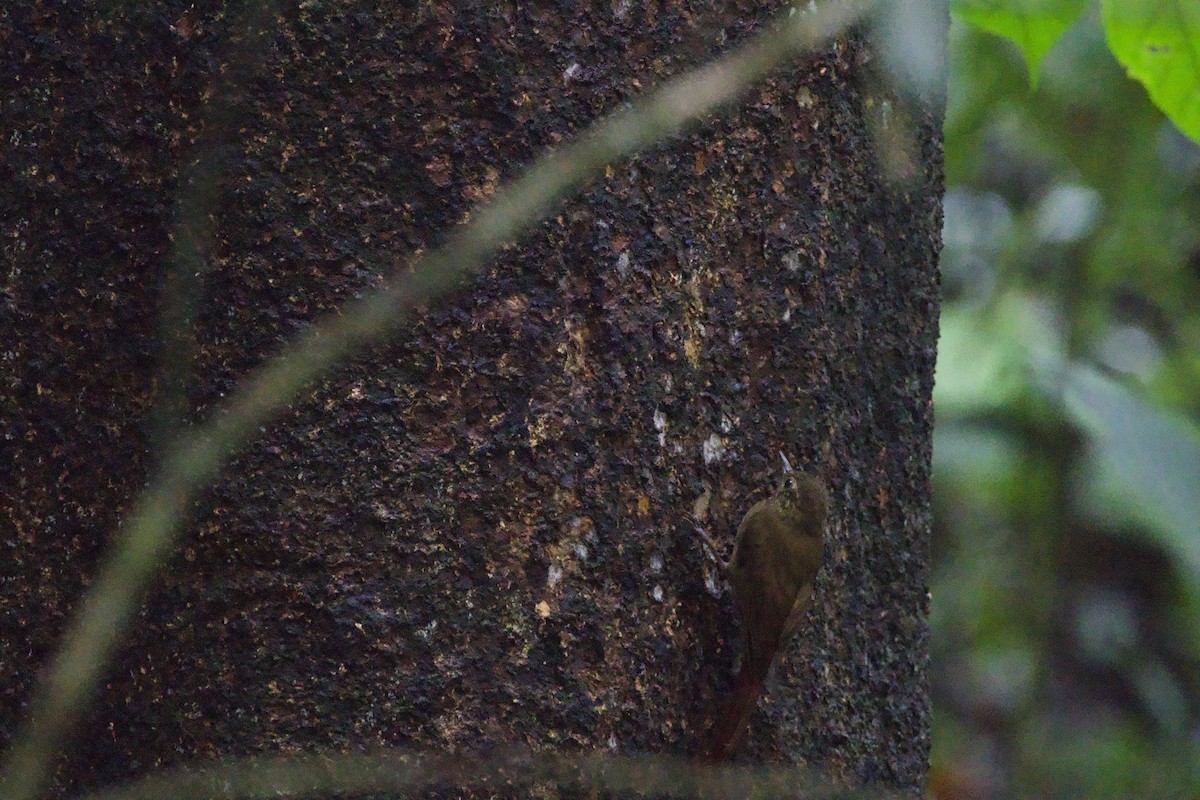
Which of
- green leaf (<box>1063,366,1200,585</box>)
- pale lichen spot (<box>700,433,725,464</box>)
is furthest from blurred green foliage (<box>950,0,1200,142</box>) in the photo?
green leaf (<box>1063,366,1200,585</box>)

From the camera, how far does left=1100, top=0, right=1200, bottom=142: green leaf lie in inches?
52.4

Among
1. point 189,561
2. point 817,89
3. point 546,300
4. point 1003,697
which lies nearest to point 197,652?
point 189,561

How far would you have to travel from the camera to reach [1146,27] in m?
1.36

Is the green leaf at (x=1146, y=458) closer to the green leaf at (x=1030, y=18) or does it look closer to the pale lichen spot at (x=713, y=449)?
the green leaf at (x=1030, y=18)

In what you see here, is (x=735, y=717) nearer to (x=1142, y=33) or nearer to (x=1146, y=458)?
(x=1142, y=33)

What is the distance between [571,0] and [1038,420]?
3.31m

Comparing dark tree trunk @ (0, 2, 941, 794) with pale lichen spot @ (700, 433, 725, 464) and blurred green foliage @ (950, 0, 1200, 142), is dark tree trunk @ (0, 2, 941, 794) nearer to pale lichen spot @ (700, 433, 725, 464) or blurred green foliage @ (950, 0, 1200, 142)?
pale lichen spot @ (700, 433, 725, 464)

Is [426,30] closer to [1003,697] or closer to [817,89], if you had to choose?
[817,89]

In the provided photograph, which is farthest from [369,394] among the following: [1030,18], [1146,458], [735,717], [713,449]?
[1146,458]

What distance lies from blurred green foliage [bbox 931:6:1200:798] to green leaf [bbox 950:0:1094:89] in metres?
1.77

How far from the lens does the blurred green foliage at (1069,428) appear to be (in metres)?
3.57

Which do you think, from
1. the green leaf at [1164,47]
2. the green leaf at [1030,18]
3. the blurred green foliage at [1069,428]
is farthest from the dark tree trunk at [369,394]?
the blurred green foliage at [1069,428]

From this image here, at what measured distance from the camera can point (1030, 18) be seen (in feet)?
4.59

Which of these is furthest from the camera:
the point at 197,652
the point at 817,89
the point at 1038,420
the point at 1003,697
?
the point at 1003,697
